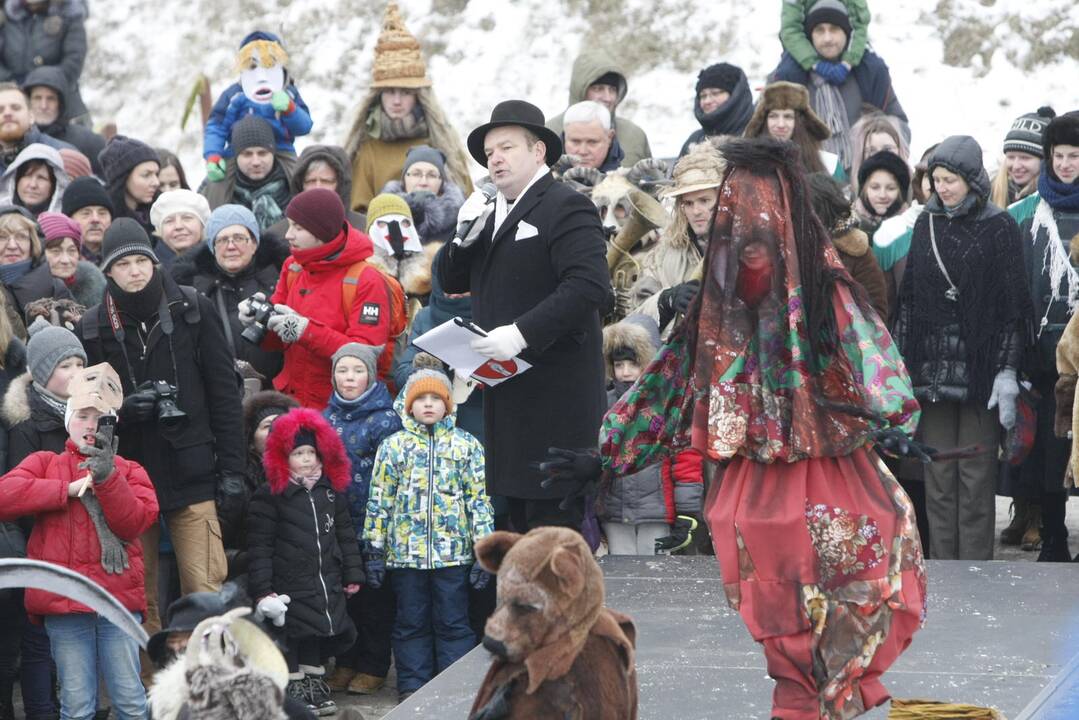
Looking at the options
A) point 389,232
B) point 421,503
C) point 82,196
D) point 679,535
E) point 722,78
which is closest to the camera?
point 421,503

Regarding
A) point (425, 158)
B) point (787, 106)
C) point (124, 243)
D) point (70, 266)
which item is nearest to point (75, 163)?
point (70, 266)

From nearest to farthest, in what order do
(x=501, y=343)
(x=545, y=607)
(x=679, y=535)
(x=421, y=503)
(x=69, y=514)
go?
(x=545, y=607)
(x=501, y=343)
(x=69, y=514)
(x=421, y=503)
(x=679, y=535)

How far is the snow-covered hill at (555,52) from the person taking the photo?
659 inches

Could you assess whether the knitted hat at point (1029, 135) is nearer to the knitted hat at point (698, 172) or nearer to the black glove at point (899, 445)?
the knitted hat at point (698, 172)

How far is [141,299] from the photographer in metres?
7.29

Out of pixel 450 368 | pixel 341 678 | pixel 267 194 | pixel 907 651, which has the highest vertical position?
pixel 267 194

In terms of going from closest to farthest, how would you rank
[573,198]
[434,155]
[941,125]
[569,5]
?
[573,198], [434,155], [941,125], [569,5]

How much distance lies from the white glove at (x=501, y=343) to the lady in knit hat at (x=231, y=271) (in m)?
2.65

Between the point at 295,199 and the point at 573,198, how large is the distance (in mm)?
2295

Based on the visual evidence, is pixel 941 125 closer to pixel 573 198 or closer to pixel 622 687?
pixel 573 198

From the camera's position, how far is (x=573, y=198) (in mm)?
6223

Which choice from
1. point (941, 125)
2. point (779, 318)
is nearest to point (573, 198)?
point (779, 318)

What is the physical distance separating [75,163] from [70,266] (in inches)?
76.0

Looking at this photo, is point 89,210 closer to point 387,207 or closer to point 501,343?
point 387,207
